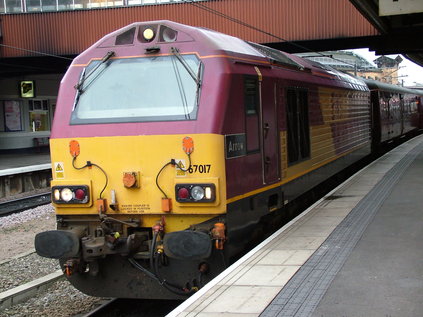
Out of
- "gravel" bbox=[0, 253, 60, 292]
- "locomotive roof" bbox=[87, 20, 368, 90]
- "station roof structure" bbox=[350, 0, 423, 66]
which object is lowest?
"gravel" bbox=[0, 253, 60, 292]

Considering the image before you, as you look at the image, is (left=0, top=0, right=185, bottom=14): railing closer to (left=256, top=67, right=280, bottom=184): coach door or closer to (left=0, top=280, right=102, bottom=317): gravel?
(left=256, top=67, right=280, bottom=184): coach door

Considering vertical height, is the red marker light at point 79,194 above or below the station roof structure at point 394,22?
below

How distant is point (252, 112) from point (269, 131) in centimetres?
57

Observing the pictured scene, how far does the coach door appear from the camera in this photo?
253 inches

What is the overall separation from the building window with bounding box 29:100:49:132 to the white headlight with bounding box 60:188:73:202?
26.2m

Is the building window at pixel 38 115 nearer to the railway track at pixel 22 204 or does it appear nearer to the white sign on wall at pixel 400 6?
the railway track at pixel 22 204

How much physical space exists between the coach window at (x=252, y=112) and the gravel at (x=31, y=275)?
282cm

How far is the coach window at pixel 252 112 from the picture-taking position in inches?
237

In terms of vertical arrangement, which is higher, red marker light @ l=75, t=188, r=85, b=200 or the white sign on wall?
the white sign on wall

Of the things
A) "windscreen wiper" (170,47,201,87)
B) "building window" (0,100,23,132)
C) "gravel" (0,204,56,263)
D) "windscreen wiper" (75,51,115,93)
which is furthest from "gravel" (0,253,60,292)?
"building window" (0,100,23,132)

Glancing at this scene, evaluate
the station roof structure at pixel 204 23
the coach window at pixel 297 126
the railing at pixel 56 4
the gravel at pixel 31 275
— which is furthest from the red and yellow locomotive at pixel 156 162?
the railing at pixel 56 4

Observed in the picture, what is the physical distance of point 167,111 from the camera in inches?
221

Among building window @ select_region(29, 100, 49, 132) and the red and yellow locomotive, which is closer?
the red and yellow locomotive

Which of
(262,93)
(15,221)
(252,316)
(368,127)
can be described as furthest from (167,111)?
(368,127)
